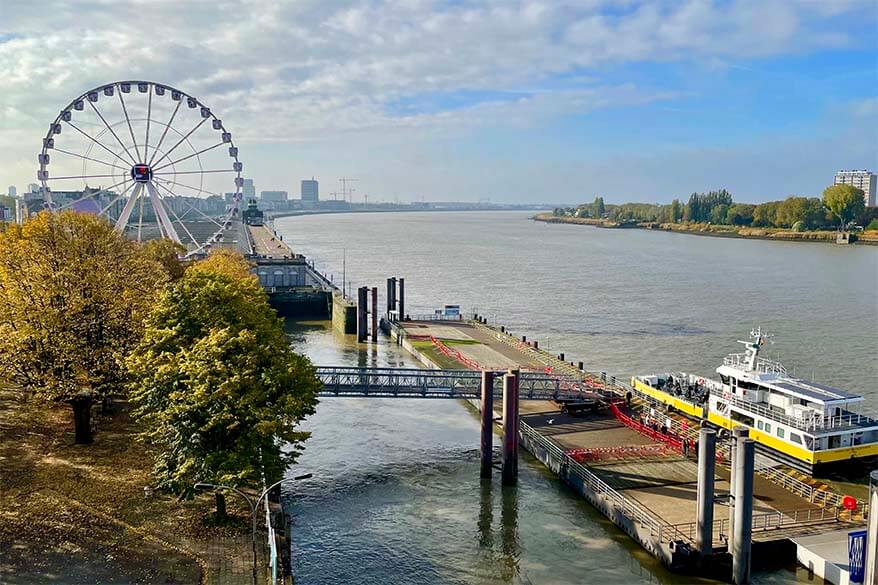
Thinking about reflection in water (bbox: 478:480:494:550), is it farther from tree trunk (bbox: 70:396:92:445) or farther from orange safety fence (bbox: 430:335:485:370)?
orange safety fence (bbox: 430:335:485:370)

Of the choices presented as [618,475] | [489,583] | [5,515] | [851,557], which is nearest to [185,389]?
[5,515]

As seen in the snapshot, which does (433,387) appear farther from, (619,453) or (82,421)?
(82,421)

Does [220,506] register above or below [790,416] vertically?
below

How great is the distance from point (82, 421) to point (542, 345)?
129ft

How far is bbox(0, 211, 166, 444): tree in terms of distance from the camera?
32.5 m

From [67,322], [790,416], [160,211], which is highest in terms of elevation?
[160,211]

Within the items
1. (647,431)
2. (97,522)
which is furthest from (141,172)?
(97,522)

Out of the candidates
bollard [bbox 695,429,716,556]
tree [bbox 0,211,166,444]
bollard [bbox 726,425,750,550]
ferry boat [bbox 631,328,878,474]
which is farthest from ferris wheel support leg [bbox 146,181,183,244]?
bollard [bbox 726,425,750,550]

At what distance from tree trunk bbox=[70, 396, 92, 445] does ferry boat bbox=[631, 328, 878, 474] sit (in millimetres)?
27700

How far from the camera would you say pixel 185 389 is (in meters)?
27.4

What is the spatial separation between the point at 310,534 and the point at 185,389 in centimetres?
702

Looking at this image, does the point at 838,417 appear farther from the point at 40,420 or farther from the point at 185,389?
the point at 40,420

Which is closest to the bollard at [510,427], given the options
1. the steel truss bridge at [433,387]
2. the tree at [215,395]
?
the steel truss bridge at [433,387]

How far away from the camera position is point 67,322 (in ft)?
→ 109
